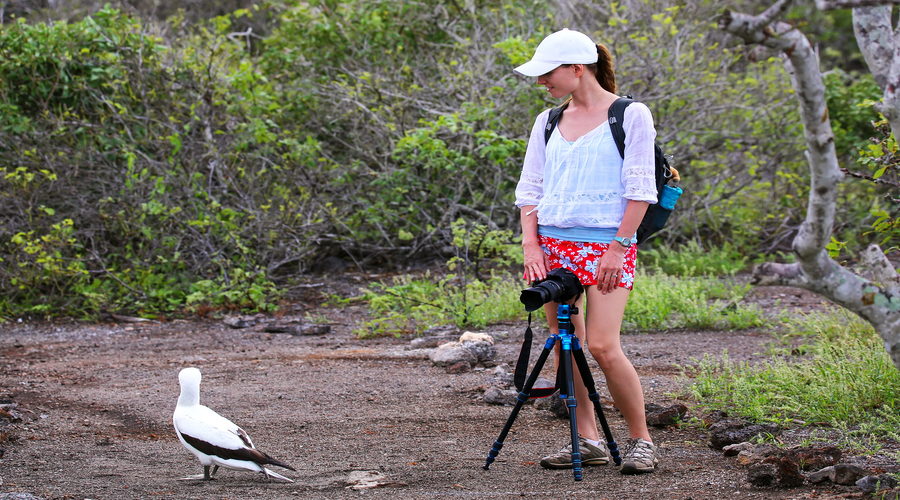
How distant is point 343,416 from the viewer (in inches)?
180

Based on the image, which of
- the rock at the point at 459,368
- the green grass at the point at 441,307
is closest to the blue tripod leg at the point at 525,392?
the rock at the point at 459,368

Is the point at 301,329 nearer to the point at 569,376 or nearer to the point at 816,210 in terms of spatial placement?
the point at 569,376

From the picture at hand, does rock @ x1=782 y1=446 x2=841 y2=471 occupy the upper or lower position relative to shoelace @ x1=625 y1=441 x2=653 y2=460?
upper

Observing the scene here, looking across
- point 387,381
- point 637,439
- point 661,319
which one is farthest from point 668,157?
point 661,319

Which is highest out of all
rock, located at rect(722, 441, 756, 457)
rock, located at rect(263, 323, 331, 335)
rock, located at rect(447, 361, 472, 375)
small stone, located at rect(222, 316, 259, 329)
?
rock, located at rect(722, 441, 756, 457)

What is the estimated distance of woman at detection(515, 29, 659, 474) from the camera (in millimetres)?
3066

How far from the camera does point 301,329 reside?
23.9ft

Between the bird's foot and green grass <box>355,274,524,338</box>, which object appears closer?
the bird's foot

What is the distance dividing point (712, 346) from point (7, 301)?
681cm

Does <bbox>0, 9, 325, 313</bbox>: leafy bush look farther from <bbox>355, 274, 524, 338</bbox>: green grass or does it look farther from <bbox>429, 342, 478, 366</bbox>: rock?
<bbox>429, 342, 478, 366</bbox>: rock

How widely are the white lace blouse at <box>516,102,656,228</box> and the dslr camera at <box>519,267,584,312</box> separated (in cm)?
22

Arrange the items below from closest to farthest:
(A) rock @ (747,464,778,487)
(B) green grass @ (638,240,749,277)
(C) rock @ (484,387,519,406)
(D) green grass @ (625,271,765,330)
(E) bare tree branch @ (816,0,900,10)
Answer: (E) bare tree branch @ (816,0,900,10) < (A) rock @ (747,464,778,487) < (C) rock @ (484,387,519,406) < (D) green grass @ (625,271,765,330) < (B) green grass @ (638,240,749,277)

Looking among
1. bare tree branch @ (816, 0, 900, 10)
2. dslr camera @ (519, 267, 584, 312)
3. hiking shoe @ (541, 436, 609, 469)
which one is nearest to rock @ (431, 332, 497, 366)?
hiking shoe @ (541, 436, 609, 469)

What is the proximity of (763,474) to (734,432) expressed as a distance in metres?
0.69
